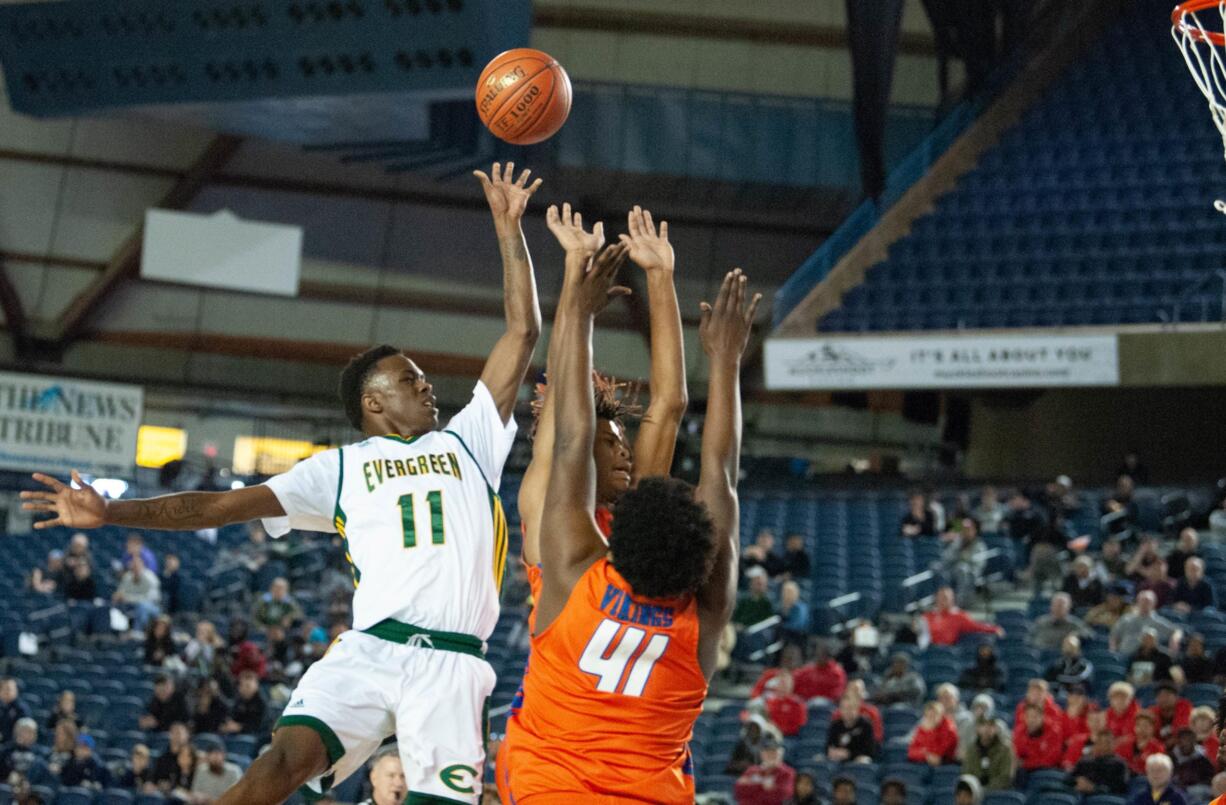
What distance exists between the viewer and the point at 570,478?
355 cm

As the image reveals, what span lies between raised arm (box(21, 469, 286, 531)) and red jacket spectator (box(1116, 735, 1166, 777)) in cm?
711

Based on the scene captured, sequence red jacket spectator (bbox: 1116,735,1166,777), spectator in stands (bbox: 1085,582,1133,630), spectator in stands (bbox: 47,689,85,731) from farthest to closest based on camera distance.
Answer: spectator in stands (bbox: 1085,582,1133,630), spectator in stands (bbox: 47,689,85,731), red jacket spectator (bbox: 1116,735,1166,777)

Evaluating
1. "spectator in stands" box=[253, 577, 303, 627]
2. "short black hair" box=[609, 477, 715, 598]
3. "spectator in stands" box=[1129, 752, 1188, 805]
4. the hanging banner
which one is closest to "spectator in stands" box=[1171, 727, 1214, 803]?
"spectator in stands" box=[1129, 752, 1188, 805]

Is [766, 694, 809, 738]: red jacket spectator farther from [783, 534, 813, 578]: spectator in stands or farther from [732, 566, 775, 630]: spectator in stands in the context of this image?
[783, 534, 813, 578]: spectator in stands

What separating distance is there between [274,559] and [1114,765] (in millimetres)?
11338

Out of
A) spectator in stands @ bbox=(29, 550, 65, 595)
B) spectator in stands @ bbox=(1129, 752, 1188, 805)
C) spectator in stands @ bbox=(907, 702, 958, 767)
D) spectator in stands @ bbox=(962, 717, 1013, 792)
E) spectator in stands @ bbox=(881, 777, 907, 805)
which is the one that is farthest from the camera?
spectator in stands @ bbox=(29, 550, 65, 595)

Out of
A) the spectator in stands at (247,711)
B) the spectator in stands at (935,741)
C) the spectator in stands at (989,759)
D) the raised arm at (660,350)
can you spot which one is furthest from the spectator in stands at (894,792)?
the raised arm at (660,350)

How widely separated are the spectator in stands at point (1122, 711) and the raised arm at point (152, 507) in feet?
23.9

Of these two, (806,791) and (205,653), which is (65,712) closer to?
(205,653)

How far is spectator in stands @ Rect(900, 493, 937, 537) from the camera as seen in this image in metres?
16.2

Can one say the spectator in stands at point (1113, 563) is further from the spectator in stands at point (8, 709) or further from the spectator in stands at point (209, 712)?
the spectator in stands at point (8, 709)

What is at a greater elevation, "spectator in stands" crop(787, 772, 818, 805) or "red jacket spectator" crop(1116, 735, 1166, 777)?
"red jacket spectator" crop(1116, 735, 1166, 777)

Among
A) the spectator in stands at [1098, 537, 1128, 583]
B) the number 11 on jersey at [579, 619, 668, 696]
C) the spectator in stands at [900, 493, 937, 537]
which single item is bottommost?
the number 11 on jersey at [579, 619, 668, 696]

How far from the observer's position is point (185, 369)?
2684cm
